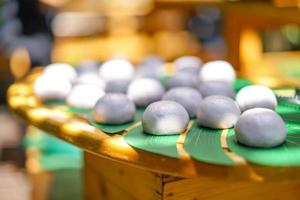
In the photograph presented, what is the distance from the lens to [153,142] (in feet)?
2.68

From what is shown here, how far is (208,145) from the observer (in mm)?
791

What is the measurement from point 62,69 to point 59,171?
44 centimetres

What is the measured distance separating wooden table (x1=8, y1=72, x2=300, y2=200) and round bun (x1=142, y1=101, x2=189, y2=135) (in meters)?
0.03

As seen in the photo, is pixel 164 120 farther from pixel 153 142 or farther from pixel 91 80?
pixel 91 80

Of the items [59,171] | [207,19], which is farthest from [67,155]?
[207,19]

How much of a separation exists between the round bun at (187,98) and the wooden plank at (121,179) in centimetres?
16

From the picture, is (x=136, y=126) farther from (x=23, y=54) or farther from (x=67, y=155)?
(x=23, y=54)

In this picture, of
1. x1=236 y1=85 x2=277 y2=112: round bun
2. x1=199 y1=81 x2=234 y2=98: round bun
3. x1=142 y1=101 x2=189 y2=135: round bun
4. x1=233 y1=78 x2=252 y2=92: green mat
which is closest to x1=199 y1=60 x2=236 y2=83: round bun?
x1=233 y1=78 x2=252 y2=92: green mat

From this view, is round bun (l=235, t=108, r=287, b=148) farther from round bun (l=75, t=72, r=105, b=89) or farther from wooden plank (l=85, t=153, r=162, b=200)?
round bun (l=75, t=72, r=105, b=89)

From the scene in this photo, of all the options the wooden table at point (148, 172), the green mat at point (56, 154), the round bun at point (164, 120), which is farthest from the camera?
the green mat at point (56, 154)

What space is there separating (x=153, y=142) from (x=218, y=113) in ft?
0.46

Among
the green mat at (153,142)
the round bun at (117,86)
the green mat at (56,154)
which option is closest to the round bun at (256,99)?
the green mat at (153,142)

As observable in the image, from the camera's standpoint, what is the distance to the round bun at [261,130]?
0.76m

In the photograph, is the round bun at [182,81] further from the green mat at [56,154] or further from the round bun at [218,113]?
the green mat at [56,154]
